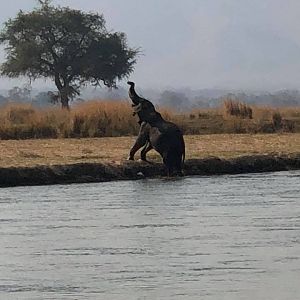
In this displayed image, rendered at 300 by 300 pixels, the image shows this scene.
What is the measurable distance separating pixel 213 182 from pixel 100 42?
36268 millimetres

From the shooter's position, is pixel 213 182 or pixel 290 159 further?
pixel 290 159

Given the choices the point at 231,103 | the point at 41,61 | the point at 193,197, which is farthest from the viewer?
the point at 41,61

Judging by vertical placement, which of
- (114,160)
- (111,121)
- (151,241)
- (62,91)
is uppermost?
(62,91)

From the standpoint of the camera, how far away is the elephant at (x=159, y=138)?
942 inches

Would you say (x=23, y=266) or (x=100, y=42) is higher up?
(x=100, y=42)

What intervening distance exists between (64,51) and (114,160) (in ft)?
107

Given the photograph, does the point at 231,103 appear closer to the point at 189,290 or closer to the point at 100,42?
the point at 100,42

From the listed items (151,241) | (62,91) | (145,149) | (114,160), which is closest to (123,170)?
(145,149)

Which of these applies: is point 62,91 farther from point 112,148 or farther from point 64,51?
point 112,148

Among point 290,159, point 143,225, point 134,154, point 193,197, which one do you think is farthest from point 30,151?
point 143,225

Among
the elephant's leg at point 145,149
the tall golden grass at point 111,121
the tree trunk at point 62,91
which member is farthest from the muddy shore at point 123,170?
the tree trunk at point 62,91

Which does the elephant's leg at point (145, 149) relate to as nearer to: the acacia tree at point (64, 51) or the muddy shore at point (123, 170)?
the muddy shore at point (123, 170)

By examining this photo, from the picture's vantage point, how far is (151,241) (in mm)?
15078

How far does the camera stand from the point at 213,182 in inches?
899
